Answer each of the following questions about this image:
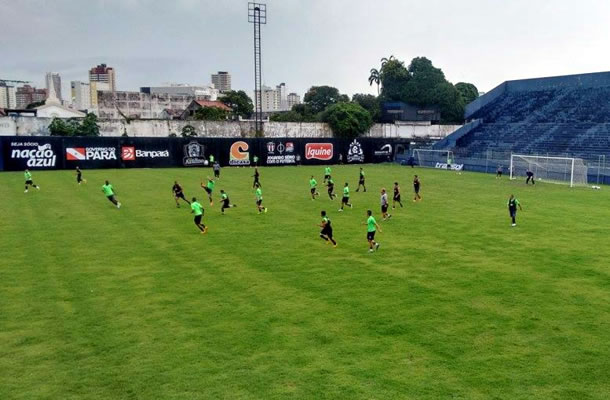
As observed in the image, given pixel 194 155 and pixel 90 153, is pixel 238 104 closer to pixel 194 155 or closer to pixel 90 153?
pixel 194 155

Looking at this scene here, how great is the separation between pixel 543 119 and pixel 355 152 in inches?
923

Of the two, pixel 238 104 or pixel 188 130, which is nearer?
pixel 188 130

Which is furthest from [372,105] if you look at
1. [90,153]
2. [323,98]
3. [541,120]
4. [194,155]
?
[90,153]

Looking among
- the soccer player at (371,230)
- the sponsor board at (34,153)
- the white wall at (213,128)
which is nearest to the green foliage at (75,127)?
the white wall at (213,128)

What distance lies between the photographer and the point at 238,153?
208 feet

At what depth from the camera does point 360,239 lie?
2228cm

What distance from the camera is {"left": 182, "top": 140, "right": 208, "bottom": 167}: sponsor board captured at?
6078 cm

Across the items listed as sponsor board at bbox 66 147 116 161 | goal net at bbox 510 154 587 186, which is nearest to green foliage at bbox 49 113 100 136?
sponsor board at bbox 66 147 116 161

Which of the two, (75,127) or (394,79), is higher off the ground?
(394,79)

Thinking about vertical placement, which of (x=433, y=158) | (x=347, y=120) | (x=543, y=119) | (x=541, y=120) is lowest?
(x=433, y=158)

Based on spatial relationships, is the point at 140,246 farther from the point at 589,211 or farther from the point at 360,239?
the point at 589,211

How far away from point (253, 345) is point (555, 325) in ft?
22.8

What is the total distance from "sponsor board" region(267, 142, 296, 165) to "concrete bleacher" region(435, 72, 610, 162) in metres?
20.2

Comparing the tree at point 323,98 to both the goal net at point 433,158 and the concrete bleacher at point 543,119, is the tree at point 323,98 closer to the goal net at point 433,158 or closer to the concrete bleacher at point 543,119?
the concrete bleacher at point 543,119
